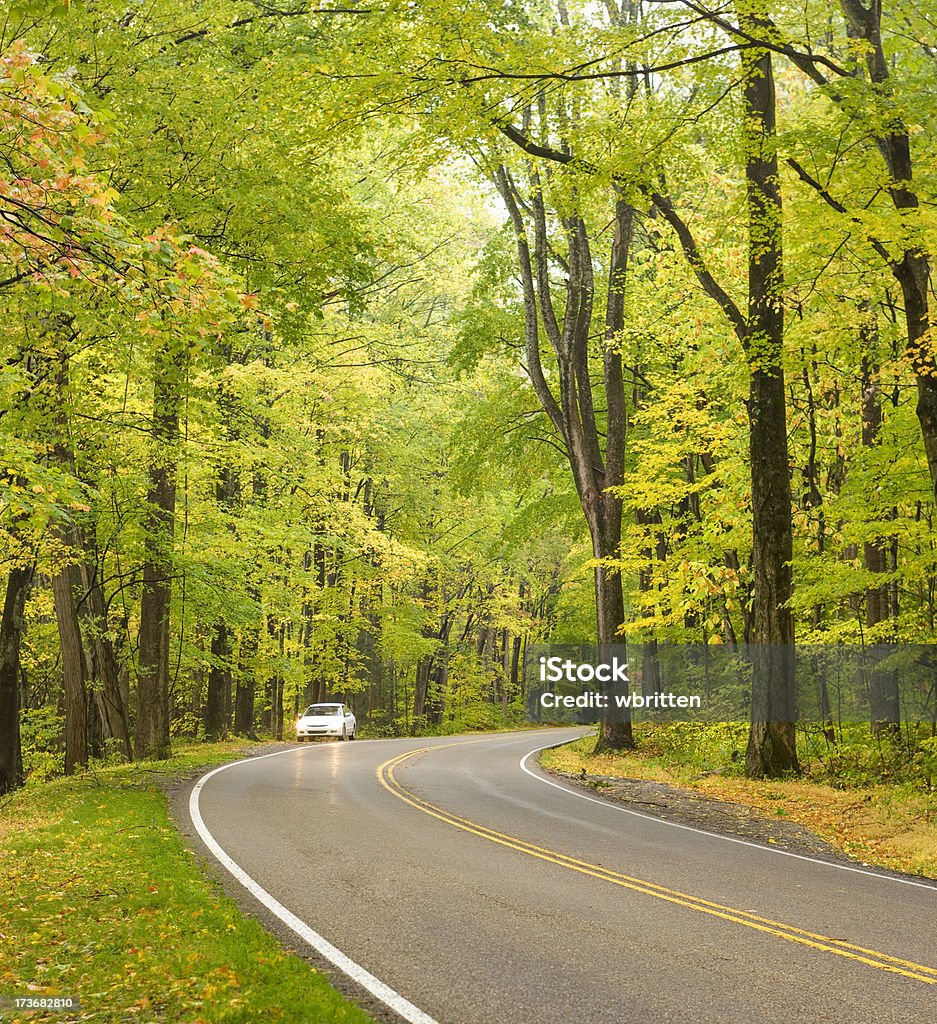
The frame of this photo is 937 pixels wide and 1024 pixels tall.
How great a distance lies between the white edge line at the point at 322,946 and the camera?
18.7 feet

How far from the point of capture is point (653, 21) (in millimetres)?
12602

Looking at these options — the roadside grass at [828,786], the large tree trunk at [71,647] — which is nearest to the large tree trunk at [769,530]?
the roadside grass at [828,786]

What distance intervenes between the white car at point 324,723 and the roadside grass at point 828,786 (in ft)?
34.1

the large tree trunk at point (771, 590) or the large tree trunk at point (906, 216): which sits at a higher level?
the large tree trunk at point (906, 216)

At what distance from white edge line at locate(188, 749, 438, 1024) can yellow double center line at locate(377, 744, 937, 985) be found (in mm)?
3221

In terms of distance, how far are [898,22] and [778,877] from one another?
12.9 meters

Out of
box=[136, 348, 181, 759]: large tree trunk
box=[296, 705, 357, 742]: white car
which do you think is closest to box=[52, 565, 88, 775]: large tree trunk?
box=[136, 348, 181, 759]: large tree trunk

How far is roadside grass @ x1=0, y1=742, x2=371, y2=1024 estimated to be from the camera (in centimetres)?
571

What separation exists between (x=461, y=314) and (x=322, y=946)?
69.8ft

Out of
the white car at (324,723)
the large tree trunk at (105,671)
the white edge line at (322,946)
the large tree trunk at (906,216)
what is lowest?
the white car at (324,723)

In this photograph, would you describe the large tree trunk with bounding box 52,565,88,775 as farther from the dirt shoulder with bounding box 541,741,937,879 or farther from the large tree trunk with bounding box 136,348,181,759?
the dirt shoulder with bounding box 541,741,937,879

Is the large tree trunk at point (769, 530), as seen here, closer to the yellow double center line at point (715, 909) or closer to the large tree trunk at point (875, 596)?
the large tree trunk at point (875, 596)

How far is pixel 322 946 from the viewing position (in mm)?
7066

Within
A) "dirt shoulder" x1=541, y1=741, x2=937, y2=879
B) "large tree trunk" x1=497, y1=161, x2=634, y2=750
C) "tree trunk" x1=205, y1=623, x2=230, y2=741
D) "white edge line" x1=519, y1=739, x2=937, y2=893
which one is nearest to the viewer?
"white edge line" x1=519, y1=739, x2=937, y2=893
